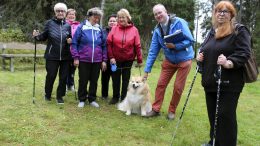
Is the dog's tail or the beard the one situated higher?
the beard

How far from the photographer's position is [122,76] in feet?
24.0

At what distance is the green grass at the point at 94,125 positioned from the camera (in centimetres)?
511

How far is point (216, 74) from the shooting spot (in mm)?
3969

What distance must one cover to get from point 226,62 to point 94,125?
2794mm

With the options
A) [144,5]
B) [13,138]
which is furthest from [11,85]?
[144,5]

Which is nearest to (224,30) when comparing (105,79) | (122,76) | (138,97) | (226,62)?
(226,62)

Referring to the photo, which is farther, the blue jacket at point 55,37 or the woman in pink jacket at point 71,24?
the woman in pink jacket at point 71,24

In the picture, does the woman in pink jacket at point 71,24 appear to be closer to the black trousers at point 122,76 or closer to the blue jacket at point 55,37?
the blue jacket at point 55,37

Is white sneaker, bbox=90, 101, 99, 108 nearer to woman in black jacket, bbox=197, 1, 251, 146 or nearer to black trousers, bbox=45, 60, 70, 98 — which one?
black trousers, bbox=45, 60, 70, 98

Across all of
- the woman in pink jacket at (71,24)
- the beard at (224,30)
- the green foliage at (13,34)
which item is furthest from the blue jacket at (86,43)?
the green foliage at (13,34)

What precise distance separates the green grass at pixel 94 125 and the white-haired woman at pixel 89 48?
0.69 meters

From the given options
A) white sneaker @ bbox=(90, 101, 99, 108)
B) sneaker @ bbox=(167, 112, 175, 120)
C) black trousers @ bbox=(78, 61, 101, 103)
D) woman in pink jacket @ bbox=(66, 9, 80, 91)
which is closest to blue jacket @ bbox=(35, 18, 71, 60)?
black trousers @ bbox=(78, 61, 101, 103)

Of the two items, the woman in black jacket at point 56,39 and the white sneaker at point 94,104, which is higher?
the woman in black jacket at point 56,39

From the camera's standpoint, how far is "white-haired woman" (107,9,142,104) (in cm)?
690
